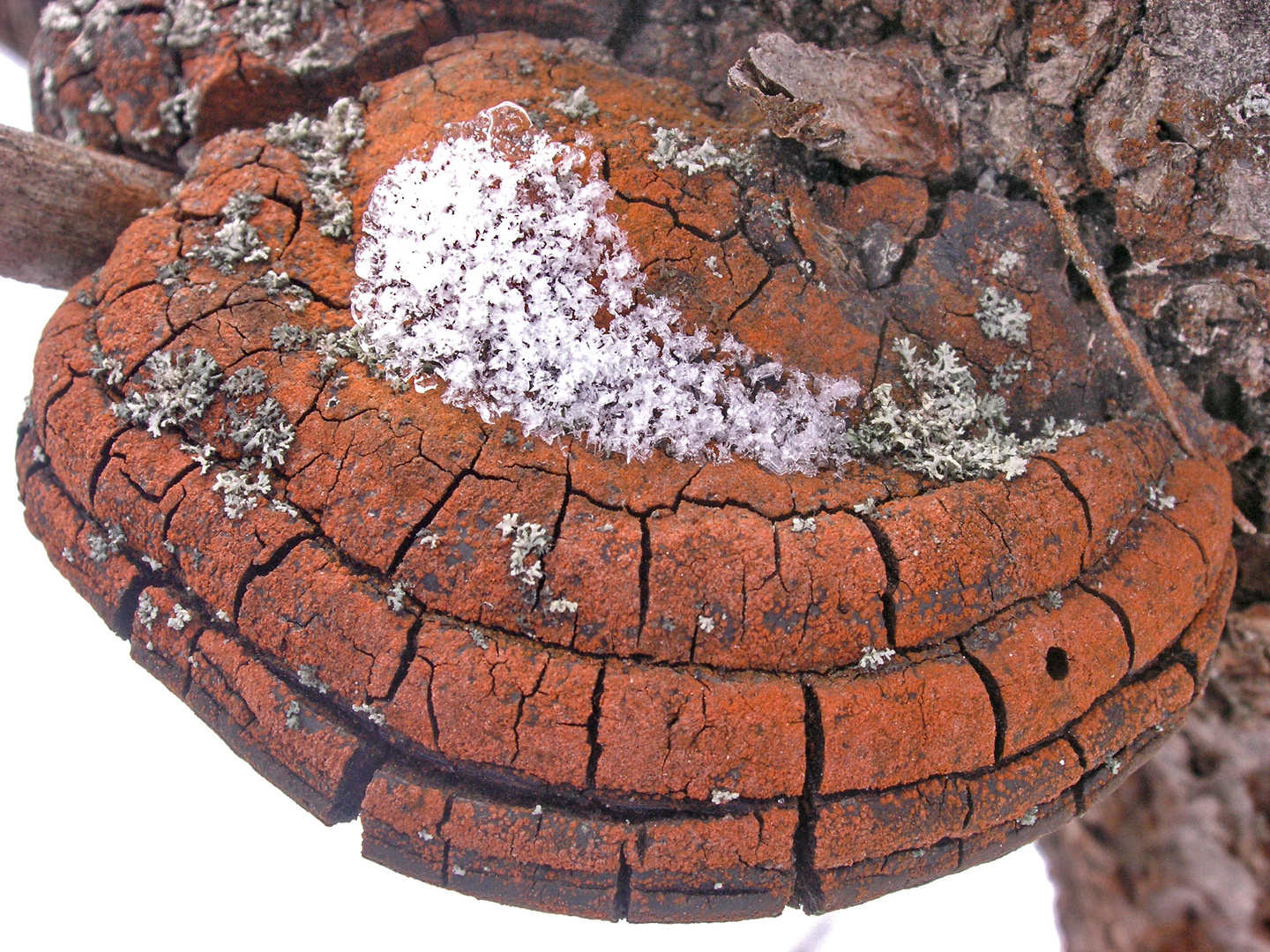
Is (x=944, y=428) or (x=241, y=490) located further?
(x=944, y=428)

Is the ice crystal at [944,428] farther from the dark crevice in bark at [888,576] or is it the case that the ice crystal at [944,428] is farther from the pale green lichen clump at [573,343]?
the dark crevice in bark at [888,576]

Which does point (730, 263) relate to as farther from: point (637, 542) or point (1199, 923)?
point (1199, 923)

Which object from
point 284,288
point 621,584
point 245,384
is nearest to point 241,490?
point 245,384

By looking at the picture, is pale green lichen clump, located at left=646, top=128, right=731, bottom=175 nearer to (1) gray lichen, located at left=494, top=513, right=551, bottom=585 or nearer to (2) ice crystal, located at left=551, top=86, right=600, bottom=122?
(2) ice crystal, located at left=551, top=86, right=600, bottom=122

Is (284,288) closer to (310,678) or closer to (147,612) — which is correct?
(147,612)

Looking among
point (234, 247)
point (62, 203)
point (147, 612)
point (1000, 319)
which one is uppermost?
point (1000, 319)

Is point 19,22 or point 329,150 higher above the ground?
point 329,150

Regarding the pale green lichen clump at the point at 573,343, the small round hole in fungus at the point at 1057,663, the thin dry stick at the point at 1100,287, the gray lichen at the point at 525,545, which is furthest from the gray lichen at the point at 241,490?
the thin dry stick at the point at 1100,287
